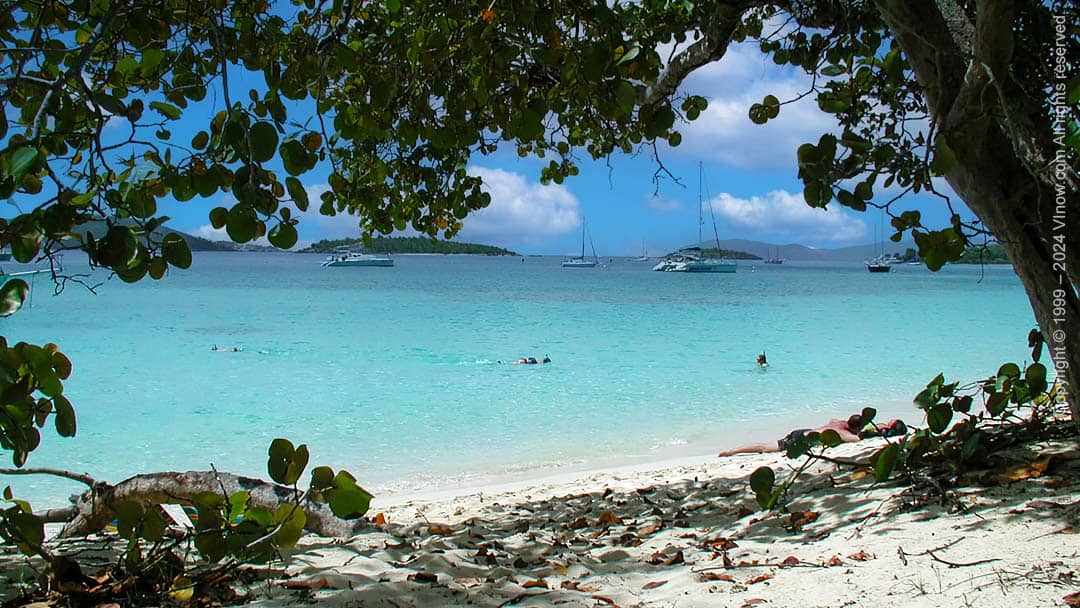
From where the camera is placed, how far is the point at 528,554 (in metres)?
3.25

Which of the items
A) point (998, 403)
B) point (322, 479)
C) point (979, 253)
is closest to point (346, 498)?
point (322, 479)

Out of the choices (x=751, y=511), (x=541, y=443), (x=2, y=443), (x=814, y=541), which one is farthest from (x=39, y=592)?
(x=541, y=443)

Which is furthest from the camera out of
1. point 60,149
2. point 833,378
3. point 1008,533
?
point 833,378

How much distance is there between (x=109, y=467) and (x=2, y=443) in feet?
25.6

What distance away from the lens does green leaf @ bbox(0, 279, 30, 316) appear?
152 centimetres

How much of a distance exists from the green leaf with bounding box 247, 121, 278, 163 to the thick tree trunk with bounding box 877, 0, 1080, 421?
211 centimetres

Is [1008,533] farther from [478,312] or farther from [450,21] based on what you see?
[478,312]

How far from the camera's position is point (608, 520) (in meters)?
3.89

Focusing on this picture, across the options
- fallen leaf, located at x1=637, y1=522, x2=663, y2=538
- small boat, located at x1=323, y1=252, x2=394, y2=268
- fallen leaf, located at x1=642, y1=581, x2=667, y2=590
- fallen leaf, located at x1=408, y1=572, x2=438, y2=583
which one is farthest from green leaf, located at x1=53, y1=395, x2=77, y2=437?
small boat, located at x1=323, y1=252, x2=394, y2=268

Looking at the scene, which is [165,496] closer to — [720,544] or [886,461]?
[720,544]

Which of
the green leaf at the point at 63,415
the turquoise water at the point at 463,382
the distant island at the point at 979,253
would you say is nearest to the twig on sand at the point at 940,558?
the distant island at the point at 979,253

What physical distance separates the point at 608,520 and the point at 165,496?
2167mm

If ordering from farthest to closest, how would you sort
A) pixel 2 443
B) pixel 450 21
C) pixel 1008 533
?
pixel 450 21, pixel 1008 533, pixel 2 443

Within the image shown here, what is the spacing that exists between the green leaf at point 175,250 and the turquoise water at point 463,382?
6.01 meters
